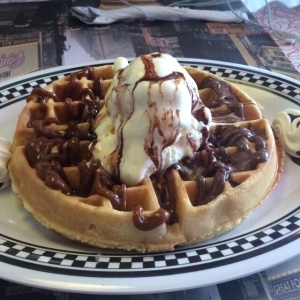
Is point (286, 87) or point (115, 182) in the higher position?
point (286, 87)

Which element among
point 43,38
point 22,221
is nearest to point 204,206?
point 22,221

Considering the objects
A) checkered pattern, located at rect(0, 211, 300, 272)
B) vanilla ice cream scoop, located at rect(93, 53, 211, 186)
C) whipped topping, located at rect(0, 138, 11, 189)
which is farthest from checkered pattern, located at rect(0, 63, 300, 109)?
checkered pattern, located at rect(0, 211, 300, 272)

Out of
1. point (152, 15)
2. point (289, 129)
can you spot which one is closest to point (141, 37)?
point (152, 15)

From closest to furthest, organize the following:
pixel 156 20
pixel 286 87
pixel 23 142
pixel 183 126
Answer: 1. pixel 183 126
2. pixel 23 142
3. pixel 286 87
4. pixel 156 20

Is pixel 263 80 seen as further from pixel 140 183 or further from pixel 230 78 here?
pixel 140 183

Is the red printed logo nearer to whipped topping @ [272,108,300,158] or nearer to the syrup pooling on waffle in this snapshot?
the syrup pooling on waffle

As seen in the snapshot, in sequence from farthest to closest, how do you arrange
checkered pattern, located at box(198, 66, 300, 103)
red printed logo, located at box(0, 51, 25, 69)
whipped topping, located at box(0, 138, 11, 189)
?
red printed logo, located at box(0, 51, 25, 69)
checkered pattern, located at box(198, 66, 300, 103)
whipped topping, located at box(0, 138, 11, 189)

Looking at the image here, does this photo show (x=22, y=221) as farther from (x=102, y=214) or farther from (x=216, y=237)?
(x=216, y=237)
